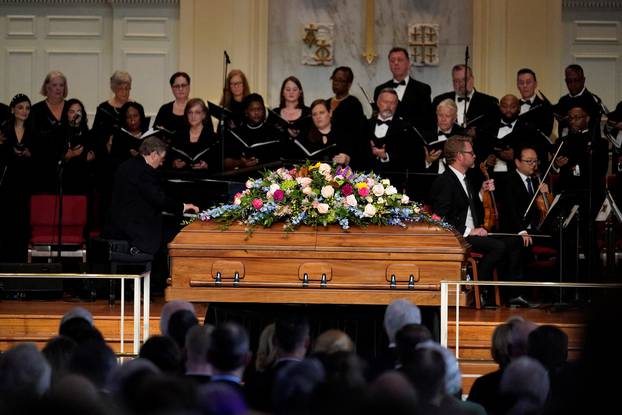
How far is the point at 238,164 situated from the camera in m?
10.6

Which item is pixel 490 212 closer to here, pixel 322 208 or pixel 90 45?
pixel 322 208

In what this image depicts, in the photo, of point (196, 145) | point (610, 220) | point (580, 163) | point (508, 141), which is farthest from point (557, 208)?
point (196, 145)

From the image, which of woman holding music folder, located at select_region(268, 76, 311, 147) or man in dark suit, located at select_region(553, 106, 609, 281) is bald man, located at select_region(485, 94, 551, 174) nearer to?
man in dark suit, located at select_region(553, 106, 609, 281)

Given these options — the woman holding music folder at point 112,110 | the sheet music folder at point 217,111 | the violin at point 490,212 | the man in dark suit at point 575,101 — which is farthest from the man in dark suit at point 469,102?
the woman holding music folder at point 112,110

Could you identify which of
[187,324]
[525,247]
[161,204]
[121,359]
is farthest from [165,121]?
[187,324]

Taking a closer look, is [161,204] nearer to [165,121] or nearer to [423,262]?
[165,121]

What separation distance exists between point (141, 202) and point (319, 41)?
13.8ft

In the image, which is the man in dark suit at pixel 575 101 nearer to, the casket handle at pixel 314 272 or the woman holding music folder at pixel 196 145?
the woman holding music folder at pixel 196 145

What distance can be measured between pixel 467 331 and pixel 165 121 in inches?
162

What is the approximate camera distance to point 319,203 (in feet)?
24.7

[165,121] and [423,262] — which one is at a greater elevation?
[165,121]

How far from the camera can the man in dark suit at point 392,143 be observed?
10.5m

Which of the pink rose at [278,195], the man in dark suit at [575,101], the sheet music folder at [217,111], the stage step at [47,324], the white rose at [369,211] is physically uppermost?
the man in dark suit at [575,101]

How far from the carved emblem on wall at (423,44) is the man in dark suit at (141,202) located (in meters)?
4.30
